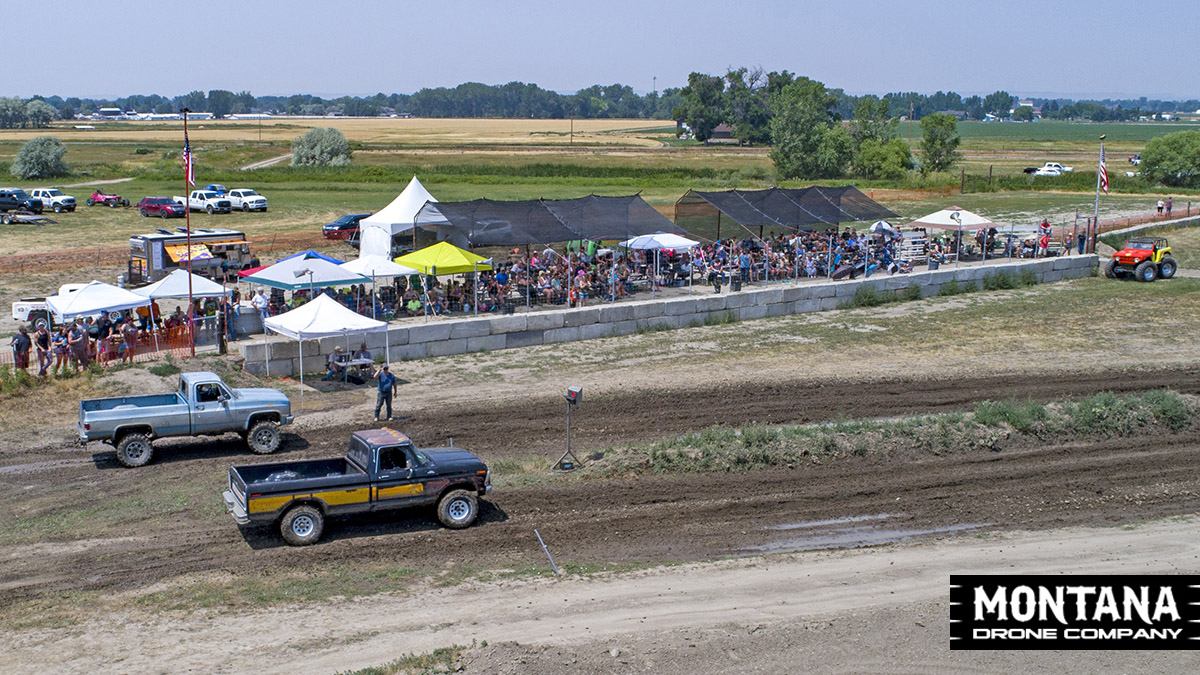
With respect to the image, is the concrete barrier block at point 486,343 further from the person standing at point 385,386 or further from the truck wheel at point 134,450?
the truck wheel at point 134,450

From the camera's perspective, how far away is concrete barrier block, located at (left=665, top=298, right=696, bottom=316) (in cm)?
2953

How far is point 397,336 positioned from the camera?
25.0 m

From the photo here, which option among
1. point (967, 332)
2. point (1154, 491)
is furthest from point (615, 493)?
point (967, 332)

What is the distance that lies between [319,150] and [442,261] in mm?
59780

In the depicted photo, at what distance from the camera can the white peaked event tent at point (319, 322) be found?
2206 cm

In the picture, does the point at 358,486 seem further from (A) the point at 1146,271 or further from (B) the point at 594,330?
(A) the point at 1146,271

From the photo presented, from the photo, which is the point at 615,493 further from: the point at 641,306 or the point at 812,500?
the point at 641,306

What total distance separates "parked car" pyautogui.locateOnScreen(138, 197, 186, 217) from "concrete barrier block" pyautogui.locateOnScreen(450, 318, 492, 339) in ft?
103

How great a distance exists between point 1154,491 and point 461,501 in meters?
11.5

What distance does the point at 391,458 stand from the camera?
1443 cm

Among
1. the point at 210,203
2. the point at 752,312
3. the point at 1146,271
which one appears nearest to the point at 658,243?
the point at 752,312

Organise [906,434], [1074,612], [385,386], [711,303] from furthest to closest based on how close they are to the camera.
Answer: [711,303]
[385,386]
[906,434]
[1074,612]

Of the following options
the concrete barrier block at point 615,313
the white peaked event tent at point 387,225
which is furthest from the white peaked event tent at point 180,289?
the concrete barrier block at point 615,313

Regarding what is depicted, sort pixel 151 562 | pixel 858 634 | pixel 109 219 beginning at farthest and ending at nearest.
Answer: pixel 109 219 < pixel 151 562 < pixel 858 634
